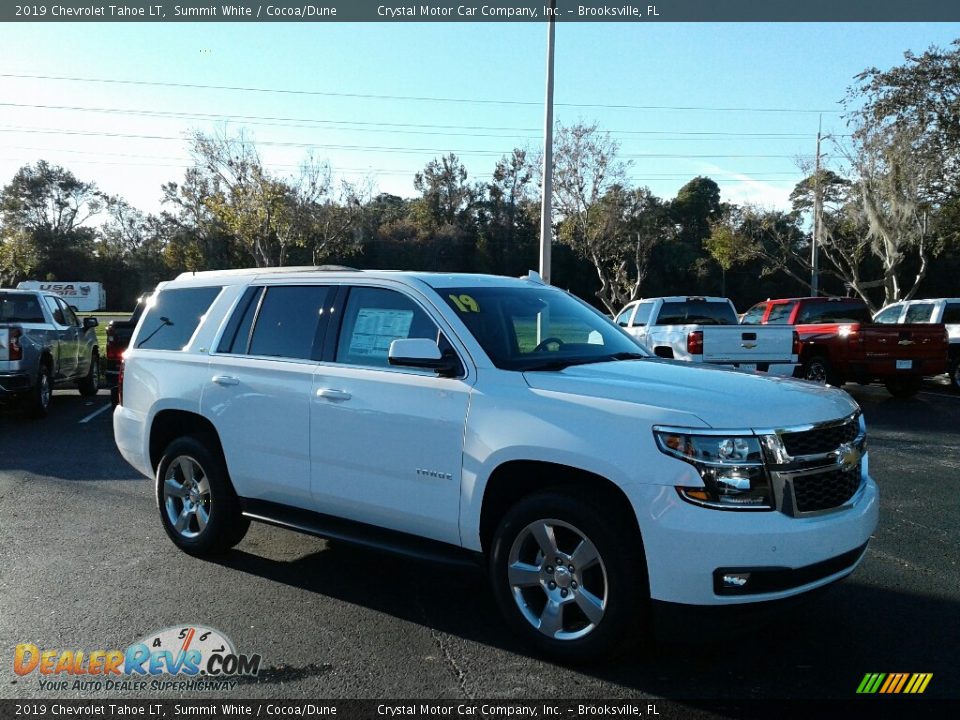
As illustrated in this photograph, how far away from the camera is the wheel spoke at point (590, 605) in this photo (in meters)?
3.93

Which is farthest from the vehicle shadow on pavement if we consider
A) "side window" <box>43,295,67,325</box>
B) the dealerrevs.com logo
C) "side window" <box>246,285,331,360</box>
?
"side window" <box>43,295,67,325</box>

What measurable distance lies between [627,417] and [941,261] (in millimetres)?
52072

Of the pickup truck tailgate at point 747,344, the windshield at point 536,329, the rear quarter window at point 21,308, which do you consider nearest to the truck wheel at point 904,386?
the pickup truck tailgate at point 747,344

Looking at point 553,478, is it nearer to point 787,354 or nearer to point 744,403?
point 744,403

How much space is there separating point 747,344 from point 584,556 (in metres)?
10.0

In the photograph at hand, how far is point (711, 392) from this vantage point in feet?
13.2

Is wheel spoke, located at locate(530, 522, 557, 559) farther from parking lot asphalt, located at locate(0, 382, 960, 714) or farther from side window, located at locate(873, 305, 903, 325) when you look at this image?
side window, located at locate(873, 305, 903, 325)

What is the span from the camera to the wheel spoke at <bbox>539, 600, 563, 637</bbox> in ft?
13.4

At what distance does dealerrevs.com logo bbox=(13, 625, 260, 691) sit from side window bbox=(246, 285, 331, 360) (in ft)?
5.79

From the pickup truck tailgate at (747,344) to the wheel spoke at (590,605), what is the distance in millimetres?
9638

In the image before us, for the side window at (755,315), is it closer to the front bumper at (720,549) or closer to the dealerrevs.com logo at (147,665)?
the front bumper at (720,549)

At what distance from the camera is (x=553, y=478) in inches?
168

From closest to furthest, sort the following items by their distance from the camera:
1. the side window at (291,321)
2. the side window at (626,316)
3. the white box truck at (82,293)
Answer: the side window at (291,321)
the side window at (626,316)
the white box truck at (82,293)

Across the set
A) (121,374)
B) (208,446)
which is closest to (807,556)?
(208,446)
